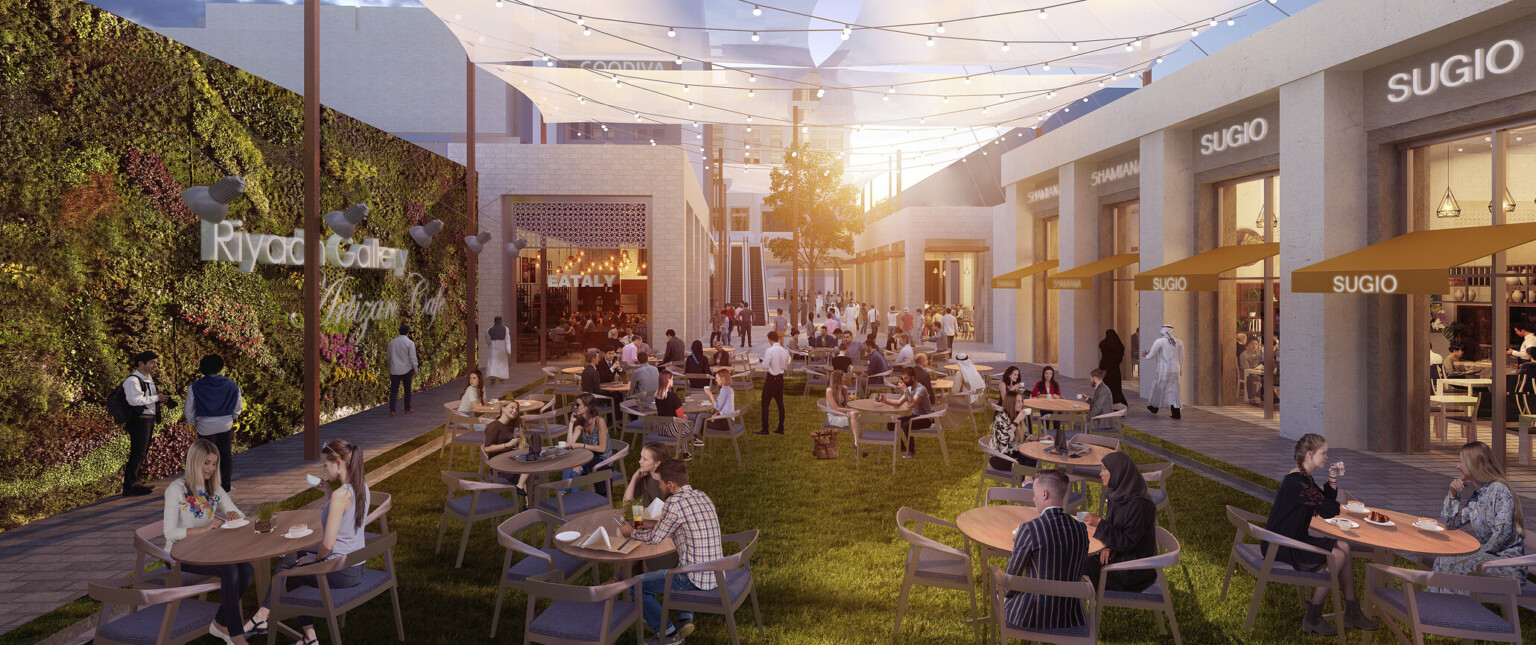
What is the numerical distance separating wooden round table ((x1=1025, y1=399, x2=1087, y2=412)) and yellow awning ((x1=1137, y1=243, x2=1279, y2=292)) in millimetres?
3976

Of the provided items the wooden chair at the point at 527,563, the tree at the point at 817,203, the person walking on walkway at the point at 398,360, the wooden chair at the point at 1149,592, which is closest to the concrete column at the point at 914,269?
the tree at the point at 817,203

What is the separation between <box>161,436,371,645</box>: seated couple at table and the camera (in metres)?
4.37

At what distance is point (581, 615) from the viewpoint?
13.8 feet

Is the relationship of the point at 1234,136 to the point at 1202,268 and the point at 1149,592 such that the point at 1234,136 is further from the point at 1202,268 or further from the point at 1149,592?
the point at 1149,592

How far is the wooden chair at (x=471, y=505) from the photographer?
A: 19.4ft

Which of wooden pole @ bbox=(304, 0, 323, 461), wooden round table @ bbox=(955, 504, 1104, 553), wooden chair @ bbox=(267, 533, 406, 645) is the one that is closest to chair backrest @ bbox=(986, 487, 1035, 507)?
wooden round table @ bbox=(955, 504, 1104, 553)

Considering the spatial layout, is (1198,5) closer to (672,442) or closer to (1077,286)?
(1077,286)

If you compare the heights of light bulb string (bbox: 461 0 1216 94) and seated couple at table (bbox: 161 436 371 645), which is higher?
light bulb string (bbox: 461 0 1216 94)

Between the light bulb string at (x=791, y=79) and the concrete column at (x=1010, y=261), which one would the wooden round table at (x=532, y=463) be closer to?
Answer: the light bulb string at (x=791, y=79)

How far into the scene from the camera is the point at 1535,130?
26.5 feet

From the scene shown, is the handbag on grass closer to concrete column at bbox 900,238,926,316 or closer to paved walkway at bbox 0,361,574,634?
paved walkway at bbox 0,361,574,634

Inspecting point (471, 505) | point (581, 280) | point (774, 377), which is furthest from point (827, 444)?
point (581, 280)

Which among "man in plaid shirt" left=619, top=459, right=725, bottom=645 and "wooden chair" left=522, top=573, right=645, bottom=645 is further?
"man in plaid shirt" left=619, top=459, right=725, bottom=645

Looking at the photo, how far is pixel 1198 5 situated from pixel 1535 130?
551 cm
